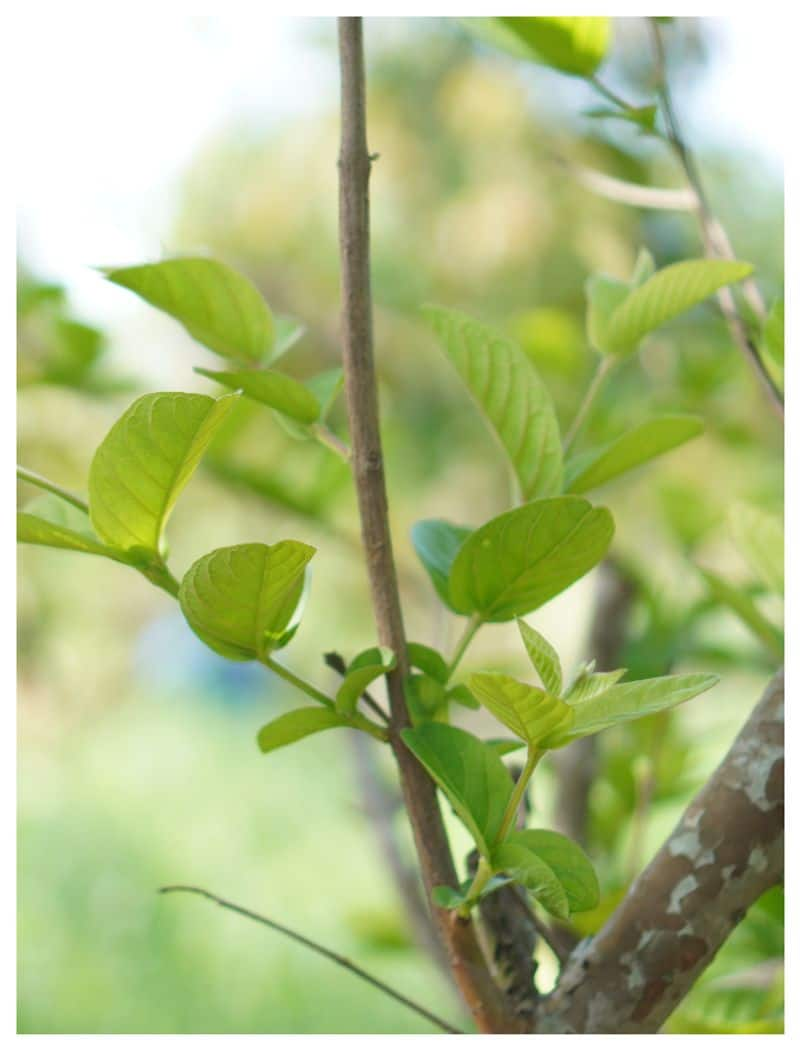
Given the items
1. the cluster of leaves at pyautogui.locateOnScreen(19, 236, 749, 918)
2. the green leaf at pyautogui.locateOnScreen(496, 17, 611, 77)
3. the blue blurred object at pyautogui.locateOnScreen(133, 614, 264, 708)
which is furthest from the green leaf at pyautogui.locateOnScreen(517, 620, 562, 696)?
the blue blurred object at pyautogui.locateOnScreen(133, 614, 264, 708)

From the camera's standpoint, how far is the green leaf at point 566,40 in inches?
12.6

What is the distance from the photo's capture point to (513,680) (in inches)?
7.1

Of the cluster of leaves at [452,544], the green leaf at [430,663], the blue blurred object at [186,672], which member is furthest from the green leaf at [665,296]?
the blue blurred object at [186,672]

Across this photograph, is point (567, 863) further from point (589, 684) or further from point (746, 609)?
point (746, 609)

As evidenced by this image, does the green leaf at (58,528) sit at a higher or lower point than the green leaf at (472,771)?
higher

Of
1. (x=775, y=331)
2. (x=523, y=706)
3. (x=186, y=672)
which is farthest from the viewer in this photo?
(x=186, y=672)

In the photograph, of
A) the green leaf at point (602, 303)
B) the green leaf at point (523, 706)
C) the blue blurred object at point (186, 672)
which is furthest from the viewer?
the blue blurred object at point (186, 672)

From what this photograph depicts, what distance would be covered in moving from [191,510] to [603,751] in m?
0.53

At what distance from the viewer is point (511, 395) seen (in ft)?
0.85

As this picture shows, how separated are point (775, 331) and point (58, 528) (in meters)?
0.20

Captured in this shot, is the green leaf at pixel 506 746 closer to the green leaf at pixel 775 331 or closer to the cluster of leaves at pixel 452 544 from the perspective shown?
the cluster of leaves at pixel 452 544

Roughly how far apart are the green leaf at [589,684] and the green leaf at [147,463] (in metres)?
0.09

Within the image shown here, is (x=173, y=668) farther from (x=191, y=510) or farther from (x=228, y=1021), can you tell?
(x=191, y=510)

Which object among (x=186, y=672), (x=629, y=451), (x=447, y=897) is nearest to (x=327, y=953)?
(x=447, y=897)
